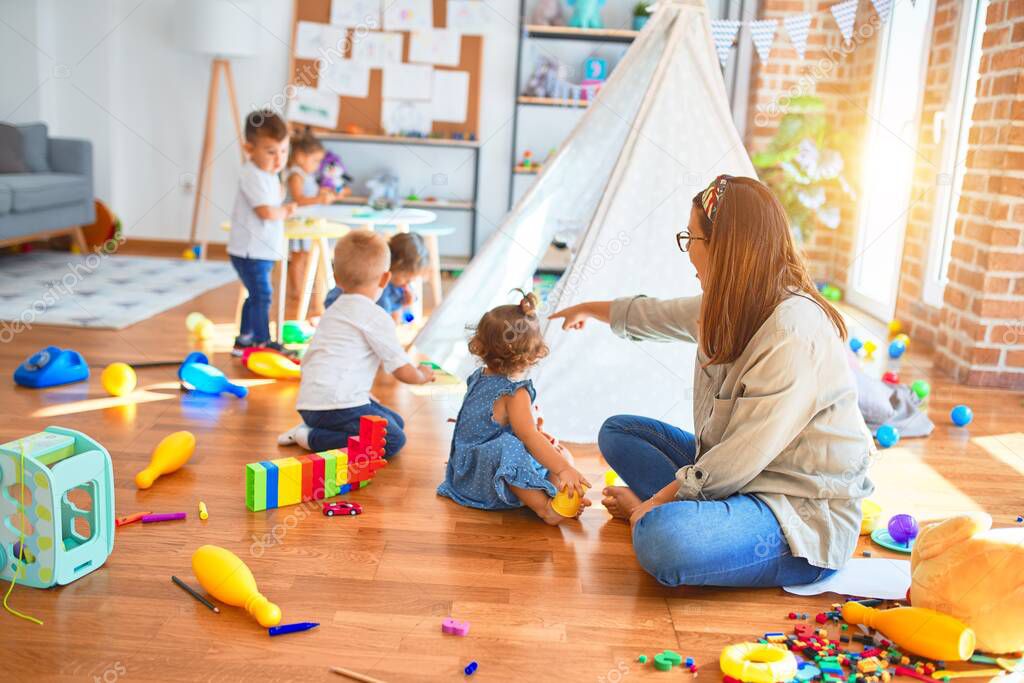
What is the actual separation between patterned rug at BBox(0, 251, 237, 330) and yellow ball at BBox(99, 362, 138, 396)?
90 centimetres

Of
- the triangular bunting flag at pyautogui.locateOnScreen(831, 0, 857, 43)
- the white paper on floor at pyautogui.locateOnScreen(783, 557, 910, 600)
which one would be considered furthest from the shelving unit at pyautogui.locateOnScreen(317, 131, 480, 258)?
the white paper on floor at pyautogui.locateOnScreen(783, 557, 910, 600)

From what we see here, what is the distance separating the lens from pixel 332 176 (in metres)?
5.34

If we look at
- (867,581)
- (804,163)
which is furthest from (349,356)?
(804,163)

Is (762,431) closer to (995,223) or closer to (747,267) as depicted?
(747,267)

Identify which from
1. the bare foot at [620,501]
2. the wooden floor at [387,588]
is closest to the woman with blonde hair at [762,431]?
the wooden floor at [387,588]

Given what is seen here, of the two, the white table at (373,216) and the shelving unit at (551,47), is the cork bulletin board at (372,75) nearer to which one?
the shelving unit at (551,47)

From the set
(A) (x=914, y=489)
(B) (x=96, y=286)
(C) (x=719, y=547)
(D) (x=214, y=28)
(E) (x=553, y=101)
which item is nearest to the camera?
(C) (x=719, y=547)

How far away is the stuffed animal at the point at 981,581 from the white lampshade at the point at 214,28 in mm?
4732

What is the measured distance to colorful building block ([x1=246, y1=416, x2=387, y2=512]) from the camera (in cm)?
208

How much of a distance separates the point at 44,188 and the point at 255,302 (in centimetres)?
206

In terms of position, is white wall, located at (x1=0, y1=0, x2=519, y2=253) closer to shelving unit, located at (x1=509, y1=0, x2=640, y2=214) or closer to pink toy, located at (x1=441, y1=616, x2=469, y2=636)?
shelving unit, located at (x1=509, y1=0, x2=640, y2=214)

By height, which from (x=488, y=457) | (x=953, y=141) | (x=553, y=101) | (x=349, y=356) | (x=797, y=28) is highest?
(x=797, y=28)

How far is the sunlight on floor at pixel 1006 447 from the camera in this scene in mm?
2690

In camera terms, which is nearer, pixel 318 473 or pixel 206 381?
pixel 318 473
